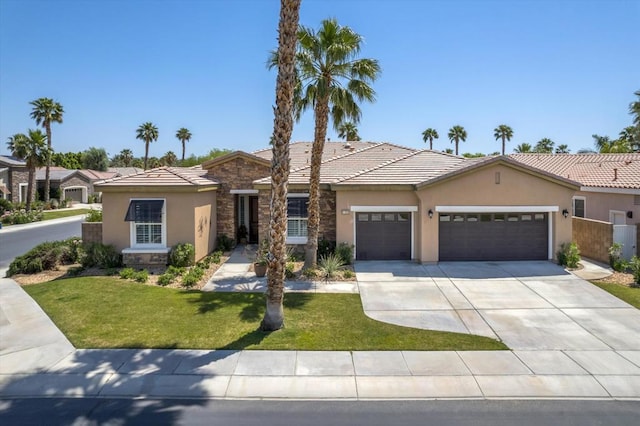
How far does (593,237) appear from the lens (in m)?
18.3

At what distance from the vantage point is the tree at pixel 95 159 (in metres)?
73.5

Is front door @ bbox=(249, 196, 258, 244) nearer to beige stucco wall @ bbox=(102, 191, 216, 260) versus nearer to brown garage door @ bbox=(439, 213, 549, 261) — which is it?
beige stucco wall @ bbox=(102, 191, 216, 260)

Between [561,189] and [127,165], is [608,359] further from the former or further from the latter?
[127,165]

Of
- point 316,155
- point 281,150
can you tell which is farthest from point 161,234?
point 281,150

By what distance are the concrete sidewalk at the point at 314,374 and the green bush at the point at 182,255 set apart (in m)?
7.05

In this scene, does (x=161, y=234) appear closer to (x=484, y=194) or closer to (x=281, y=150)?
(x=281, y=150)

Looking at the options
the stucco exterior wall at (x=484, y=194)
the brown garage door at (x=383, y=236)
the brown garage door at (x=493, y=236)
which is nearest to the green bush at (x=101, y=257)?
the brown garage door at (x=383, y=236)

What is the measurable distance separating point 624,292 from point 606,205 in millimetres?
8516

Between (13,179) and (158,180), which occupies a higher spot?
(13,179)

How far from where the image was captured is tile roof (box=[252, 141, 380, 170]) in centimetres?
2264

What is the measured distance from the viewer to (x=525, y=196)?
57.7 feet

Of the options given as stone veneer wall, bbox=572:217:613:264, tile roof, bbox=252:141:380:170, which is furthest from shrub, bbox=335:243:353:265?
stone veneer wall, bbox=572:217:613:264

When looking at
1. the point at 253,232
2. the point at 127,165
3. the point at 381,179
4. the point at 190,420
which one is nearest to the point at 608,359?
the point at 190,420

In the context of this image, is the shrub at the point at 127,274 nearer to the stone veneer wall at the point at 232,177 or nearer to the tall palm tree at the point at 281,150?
the stone veneer wall at the point at 232,177
